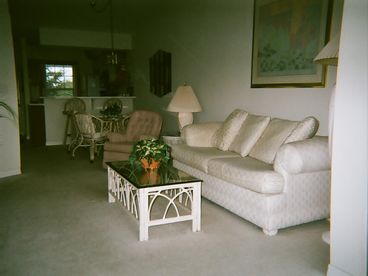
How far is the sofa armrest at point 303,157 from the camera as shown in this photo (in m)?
2.80

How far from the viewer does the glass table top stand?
2865mm

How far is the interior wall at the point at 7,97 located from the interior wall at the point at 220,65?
2.69 m

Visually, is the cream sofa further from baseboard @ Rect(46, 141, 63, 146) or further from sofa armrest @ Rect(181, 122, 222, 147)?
baseboard @ Rect(46, 141, 63, 146)

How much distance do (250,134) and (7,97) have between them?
→ 328 centimetres

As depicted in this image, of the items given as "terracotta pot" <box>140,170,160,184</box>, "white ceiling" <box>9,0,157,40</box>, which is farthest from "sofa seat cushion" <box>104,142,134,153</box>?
"white ceiling" <box>9,0,157,40</box>

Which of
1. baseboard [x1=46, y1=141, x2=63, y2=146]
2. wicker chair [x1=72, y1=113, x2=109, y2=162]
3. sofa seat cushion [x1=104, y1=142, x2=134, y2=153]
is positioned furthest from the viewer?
baseboard [x1=46, y1=141, x2=63, y2=146]

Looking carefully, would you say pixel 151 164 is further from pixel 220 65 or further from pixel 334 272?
pixel 220 65

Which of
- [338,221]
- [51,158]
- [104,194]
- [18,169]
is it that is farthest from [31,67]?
[338,221]

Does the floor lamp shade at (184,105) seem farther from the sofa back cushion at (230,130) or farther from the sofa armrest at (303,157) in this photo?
the sofa armrest at (303,157)

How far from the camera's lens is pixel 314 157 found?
287 cm

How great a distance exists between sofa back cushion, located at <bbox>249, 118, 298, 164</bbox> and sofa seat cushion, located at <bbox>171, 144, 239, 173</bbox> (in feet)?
1.17

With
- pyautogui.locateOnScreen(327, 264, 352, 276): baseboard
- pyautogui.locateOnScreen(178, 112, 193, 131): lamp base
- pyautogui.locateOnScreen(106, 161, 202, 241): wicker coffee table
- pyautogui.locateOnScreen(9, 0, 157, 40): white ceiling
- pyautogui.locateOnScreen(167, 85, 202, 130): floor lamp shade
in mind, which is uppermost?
pyautogui.locateOnScreen(9, 0, 157, 40): white ceiling

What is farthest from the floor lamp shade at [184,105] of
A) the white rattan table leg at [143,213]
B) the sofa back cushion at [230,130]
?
the white rattan table leg at [143,213]

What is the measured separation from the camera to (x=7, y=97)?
4750 mm
